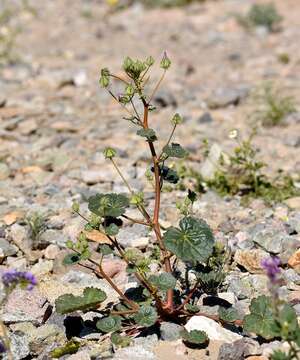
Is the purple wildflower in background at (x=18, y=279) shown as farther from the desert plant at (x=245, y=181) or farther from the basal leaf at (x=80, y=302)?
the desert plant at (x=245, y=181)

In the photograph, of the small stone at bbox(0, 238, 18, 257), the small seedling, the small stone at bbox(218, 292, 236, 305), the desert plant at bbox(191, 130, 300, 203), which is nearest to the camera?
the small stone at bbox(218, 292, 236, 305)

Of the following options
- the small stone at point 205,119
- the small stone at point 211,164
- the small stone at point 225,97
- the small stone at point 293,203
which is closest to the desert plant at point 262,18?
the small stone at point 225,97

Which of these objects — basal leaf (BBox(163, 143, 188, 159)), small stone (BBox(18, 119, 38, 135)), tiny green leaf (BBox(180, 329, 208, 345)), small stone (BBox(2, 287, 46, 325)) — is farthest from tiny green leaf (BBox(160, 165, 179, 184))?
small stone (BBox(18, 119, 38, 135))

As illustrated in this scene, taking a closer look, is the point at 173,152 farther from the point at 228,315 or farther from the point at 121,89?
the point at 121,89

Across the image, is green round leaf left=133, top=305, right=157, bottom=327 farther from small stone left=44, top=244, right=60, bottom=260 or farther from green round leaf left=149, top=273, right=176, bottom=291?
small stone left=44, top=244, right=60, bottom=260

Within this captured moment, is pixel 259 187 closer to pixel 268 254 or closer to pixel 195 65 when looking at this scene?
pixel 268 254

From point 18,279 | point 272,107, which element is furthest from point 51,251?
point 272,107
